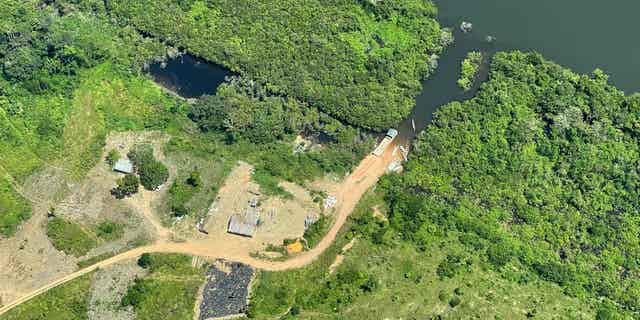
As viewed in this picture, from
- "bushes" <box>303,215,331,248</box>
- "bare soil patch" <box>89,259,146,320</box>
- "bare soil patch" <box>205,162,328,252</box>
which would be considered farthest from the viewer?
"bare soil patch" <box>205,162,328,252</box>

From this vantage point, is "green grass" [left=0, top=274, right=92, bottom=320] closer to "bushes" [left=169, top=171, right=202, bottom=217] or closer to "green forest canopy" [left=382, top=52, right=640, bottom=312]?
"bushes" [left=169, top=171, right=202, bottom=217]

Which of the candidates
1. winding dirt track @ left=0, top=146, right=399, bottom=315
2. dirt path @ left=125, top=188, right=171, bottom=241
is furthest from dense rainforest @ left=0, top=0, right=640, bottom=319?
dirt path @ left=125, top=188, right=171, bottom=241

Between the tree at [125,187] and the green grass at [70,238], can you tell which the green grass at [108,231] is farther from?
the tree at [125,187]

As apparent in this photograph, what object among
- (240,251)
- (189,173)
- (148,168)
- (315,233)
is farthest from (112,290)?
(315,233)

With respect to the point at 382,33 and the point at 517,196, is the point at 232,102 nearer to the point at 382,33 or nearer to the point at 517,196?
the point at 382,33

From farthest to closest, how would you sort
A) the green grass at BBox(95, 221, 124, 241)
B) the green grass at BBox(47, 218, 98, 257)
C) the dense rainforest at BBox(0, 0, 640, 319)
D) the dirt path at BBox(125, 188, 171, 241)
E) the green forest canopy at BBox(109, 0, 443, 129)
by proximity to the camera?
the green forest canopy at BBox(109, 0, 443, 129), the dense rainforest at BBox(0, 0, 640, 319), the dirt path at BBox(125, 188, 171, 241), the green grass at BBox(95, 221, 124, 241), the green grass at BBox(47, 218, 98, 257)

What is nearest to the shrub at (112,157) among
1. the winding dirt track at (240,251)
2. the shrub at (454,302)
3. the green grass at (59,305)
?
the winding dirt track at (240,251)

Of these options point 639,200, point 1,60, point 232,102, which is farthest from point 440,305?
point 1,60
